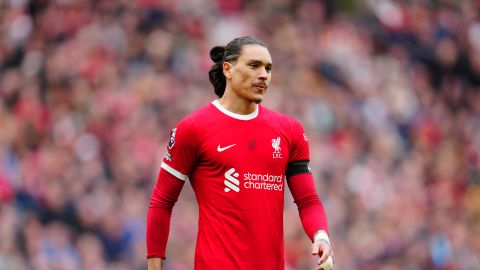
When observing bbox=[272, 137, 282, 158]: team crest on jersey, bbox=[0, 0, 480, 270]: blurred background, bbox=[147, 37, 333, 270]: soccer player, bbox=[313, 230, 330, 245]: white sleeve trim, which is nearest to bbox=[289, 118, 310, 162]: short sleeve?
bbox=[147, 37, 333, 270]: soccer player

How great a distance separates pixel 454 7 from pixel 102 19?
5.62m

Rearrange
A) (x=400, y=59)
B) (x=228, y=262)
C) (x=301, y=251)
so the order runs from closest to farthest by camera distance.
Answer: (x=228, y=262) → (x=301, y=251) → (x=400, y=59)

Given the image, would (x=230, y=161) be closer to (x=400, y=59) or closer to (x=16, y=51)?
(x=16, y=51)

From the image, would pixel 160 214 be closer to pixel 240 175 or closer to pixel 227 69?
pixel 240 175

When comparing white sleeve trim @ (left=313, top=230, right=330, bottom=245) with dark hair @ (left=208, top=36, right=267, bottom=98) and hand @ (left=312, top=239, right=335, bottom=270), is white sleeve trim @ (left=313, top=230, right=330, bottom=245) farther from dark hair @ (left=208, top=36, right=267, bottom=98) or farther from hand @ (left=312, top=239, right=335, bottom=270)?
dark hair @ (left=208, top=36, right=267, bottom=98)

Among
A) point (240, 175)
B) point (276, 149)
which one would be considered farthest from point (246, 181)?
point (276, 149)

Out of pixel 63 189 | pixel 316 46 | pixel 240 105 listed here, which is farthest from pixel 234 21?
pixel 240 105

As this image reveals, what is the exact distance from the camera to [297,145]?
18.9 ft

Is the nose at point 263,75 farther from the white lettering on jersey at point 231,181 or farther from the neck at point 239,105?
the white lettering on jersey at point 231,181

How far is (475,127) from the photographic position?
15.5m

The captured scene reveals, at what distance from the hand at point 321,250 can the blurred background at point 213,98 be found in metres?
6.69

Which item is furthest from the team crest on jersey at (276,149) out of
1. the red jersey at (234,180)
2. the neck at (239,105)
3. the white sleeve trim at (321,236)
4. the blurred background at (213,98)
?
the blurred background at (213,98)

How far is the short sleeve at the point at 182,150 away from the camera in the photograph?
5578 mm

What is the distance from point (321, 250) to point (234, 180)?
23.3 inches
